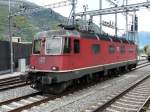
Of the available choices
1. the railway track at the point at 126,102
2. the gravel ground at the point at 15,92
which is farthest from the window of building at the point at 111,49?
the gravel ground at the point at 15,92

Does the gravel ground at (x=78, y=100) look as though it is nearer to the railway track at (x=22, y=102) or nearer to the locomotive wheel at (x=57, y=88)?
the railway track at (x=22, y=102)

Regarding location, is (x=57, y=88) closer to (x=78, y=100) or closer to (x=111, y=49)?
(x=78, y=100)

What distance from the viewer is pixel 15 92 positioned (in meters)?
15.5

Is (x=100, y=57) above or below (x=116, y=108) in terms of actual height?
above

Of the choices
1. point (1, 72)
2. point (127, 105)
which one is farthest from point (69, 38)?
point (1, 72)

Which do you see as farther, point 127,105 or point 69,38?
point 69,38

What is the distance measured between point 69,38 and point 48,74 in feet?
6.29

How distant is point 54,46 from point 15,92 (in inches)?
117

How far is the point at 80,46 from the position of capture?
15.9 meters

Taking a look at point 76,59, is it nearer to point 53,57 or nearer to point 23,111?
point 53,57

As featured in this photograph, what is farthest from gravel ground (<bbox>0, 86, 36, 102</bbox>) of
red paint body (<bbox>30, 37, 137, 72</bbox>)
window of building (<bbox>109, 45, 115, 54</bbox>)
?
window of building (<bbox>109, 45, 115, 54</bbox>)

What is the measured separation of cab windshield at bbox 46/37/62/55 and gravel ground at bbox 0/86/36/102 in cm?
231

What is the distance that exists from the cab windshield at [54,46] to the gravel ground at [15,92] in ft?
7.56

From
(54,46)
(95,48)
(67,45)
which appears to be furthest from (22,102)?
(95,48)
